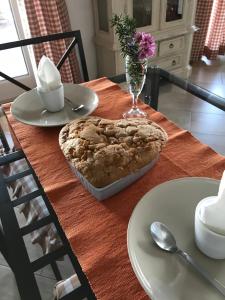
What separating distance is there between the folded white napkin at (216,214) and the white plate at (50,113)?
52 centimetres

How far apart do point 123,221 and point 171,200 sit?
111 mm

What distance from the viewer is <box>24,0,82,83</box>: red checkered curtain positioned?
6.07ft

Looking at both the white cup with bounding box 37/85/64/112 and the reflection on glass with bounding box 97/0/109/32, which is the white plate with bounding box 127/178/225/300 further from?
the reflection on glass with bounding box 97/0/109/32

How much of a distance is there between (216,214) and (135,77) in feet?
1.75

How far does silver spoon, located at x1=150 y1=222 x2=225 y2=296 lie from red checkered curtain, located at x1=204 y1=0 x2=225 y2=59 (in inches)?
121

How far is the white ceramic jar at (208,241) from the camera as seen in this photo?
0.40 m

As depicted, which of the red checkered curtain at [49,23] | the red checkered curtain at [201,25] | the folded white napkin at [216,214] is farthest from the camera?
the red checkered curtain at [201,25]

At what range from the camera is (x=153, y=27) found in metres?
2.15

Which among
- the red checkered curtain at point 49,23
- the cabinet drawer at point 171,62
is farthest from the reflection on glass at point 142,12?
the red checkered curtain at point 49,23

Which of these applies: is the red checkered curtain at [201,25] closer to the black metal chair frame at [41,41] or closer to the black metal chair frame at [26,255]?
the black metal chair frame at [41,41]

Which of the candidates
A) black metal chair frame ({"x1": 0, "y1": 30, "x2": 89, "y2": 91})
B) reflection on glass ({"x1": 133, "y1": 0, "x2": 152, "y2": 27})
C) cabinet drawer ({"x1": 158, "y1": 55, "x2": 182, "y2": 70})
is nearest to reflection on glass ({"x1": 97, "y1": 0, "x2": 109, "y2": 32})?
reflection on glass ({"x1": 133, "y1": 0, "x2": 152, "y2": 27})

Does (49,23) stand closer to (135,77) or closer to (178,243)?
(135,77)

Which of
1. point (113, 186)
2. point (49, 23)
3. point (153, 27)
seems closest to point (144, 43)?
point (113, 186)

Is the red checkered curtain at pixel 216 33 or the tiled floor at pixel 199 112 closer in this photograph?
the tiled floor at pixel 199 112
